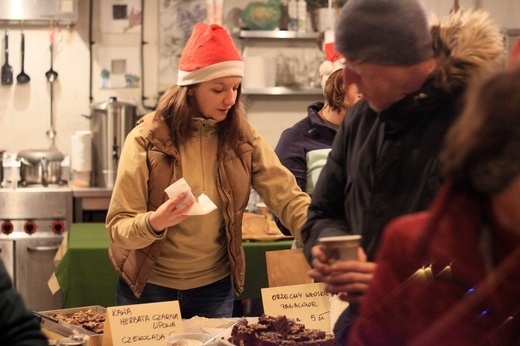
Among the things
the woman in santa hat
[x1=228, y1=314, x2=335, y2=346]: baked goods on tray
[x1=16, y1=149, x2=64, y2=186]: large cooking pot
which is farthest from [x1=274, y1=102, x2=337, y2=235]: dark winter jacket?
[x1=16, y1=149, x2=64, y2=186]: large cooking pot

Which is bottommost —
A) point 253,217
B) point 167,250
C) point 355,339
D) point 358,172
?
point 253,217

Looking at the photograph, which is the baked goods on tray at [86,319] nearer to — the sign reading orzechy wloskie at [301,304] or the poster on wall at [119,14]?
the sign reading orzechy wloskie at [301,304]

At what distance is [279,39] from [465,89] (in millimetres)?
4475

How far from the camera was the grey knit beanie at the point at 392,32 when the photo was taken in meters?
1.47

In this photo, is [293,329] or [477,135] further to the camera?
[293,329]

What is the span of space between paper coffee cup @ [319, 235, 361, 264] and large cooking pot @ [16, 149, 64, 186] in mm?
3995

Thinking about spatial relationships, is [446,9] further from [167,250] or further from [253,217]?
[167,250]

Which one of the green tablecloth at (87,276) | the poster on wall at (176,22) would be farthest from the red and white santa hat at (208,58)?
the poster on wall at (176,22)

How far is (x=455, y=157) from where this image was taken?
3.80 ft

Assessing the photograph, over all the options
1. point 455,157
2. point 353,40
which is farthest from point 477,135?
point 353,40

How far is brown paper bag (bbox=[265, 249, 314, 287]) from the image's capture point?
103 inches

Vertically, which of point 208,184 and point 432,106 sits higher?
point 432,106

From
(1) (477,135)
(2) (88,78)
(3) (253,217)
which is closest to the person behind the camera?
(1) (477,135)

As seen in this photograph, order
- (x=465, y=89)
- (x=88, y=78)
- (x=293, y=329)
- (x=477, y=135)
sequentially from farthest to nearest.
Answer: (x=88, y=78)
(x=293, y=329)
(x=465, y=89)
(x=477, y=135)
